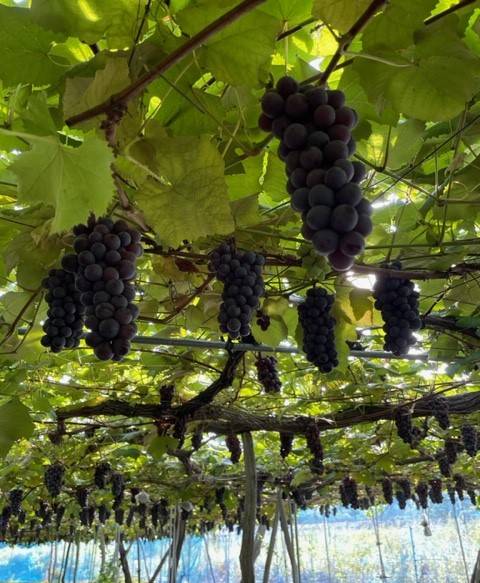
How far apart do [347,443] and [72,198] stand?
739cm

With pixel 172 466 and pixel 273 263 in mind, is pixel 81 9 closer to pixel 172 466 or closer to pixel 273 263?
pixel 273 263

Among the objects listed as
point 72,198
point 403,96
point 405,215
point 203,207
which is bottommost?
point 72,198

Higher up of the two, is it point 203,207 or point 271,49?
point 271,49

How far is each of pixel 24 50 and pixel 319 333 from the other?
1.26 m

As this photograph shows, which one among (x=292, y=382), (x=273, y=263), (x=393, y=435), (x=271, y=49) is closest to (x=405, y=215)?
(x=273, y=263)

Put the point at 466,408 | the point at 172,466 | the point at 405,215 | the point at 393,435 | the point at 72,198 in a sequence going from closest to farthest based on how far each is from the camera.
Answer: the point at 72,198 < the point at 405,215 < the point at 466,408 < the point at 393,435 < the point at 172,466

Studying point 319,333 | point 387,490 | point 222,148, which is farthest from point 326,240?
point 387,490

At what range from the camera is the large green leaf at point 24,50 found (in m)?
1.19

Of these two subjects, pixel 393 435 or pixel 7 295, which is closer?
pixel 7 295

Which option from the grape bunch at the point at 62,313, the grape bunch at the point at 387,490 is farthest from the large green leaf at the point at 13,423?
the grape bunch at the point at 387,490

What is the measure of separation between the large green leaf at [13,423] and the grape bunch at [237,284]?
1.24 m

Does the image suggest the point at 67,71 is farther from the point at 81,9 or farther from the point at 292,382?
the point at 292,382

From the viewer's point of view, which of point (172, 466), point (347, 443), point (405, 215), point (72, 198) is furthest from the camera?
point (172, 466)

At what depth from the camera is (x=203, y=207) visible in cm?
135
